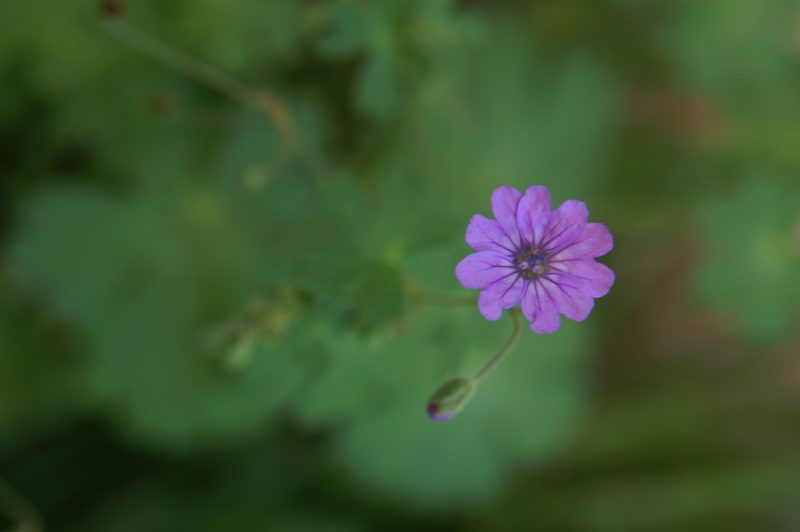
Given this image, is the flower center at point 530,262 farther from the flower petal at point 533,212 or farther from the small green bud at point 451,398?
the small green bud at point 451,398

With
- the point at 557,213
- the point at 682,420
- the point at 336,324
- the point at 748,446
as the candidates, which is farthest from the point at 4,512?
the point at 748,446

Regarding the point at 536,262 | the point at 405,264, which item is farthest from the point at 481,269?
the point at 405,264

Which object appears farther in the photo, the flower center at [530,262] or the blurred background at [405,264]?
the blurred background at [405,264]

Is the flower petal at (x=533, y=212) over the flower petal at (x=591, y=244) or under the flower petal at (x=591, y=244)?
over

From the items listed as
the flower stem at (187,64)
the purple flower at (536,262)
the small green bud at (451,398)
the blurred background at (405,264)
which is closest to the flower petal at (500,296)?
the purple flower at (536,262)

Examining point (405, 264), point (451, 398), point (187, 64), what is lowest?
point (451, 398)

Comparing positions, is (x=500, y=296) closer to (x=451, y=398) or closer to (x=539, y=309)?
(x=539, y=309)

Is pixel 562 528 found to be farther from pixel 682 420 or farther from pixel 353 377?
pixel 353 377

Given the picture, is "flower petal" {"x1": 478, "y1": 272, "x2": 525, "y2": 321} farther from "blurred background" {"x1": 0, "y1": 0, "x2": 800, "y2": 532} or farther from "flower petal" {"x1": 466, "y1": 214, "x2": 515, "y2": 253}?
"blurred background" {"x1": 0, "y1": 0, "x2": 800, "y2": 532}

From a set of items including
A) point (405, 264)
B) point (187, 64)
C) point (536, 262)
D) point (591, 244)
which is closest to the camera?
point (591, 244)
